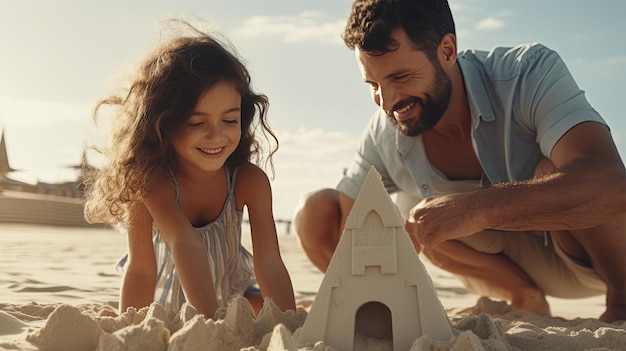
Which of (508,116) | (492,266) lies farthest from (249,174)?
(492,266)

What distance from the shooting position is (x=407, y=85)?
3381 mm

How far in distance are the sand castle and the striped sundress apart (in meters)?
1.47

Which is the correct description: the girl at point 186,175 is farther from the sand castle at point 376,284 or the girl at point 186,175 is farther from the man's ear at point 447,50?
the man's ear at point 447,50

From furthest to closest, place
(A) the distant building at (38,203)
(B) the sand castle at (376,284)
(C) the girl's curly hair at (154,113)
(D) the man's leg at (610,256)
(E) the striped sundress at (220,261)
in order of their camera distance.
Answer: (A) the distant building at (38,203) → (D) the man's leg at (610,256) → (E) the striped sundress at (220,261) → (C) the girl's curly hair at (154,113) → (B) the sand castle at (376,284)

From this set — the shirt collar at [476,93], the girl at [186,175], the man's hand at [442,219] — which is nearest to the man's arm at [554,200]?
the man's hand at [442,219]

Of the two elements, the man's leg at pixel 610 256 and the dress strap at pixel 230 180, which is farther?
the man's leg at pixel 610 256

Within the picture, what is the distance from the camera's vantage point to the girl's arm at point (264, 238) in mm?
2793

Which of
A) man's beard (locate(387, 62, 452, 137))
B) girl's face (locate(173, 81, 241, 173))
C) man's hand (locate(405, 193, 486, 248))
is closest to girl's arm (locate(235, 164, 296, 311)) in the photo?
girl's face (locate(173, 81, 241, 173))

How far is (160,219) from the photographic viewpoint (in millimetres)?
2742

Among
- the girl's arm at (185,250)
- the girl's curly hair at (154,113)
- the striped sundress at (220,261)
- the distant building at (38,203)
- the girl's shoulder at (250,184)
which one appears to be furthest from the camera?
the distant building at (38,203)

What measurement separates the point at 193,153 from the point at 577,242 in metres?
2.22

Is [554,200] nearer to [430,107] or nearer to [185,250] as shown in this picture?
[430,107]

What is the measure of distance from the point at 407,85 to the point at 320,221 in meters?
1.01

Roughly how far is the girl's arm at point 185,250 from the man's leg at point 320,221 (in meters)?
1.20
